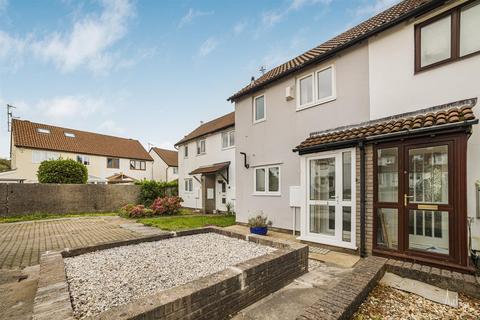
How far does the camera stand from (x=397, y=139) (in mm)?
5258

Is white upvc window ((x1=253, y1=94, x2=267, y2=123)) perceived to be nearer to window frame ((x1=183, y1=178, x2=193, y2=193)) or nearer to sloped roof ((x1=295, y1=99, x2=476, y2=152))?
sloped roof ((x1=295, y1=99, x2=476, y2=152))

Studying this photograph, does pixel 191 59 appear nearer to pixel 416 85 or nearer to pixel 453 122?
pixel 416 85

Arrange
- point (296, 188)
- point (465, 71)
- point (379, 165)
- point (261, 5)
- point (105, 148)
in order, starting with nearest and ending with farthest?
point (465, 71)
point (379, 165)
point (296, 188)
point (261, 5)
point (105, 148)

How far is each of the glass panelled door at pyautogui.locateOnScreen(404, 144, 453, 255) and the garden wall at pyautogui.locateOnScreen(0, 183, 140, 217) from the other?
60.7 ft

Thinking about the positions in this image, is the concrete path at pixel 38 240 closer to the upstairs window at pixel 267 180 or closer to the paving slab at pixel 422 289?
the upstairs window at pixel 267 180

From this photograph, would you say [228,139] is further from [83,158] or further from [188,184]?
[83,158]

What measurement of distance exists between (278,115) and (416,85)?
15.4ft

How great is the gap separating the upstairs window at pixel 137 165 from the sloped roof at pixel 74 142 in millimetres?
607

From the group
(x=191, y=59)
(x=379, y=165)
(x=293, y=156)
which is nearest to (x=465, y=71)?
(x=379, y=165)

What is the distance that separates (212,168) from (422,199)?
1226cm

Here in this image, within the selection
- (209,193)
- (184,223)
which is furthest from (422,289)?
(209,193)

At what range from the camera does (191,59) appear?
14.1 metres

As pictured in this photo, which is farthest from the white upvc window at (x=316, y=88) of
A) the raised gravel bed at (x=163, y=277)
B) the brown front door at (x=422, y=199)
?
the raised gravel bed at (x=163, y=277)

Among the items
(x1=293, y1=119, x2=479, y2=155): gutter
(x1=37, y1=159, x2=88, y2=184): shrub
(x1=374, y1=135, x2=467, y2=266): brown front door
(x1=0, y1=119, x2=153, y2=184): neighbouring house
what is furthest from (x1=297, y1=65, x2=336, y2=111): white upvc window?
(x1=0, y1=119, x2=153, y2=184): neighbouring house
